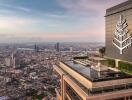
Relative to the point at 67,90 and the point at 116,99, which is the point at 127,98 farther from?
the point at 67,90

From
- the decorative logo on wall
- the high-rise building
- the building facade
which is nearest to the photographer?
the high-rise building

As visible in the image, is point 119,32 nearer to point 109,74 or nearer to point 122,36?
point 122,36

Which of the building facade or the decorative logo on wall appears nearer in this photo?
the building facade

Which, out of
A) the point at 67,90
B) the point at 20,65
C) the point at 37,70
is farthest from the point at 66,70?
the point at 20,65

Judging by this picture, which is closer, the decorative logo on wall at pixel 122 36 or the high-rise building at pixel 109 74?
the high-rise building at pixel 109 74

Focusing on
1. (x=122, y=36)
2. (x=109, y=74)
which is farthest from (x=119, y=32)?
(x=109, y=74)

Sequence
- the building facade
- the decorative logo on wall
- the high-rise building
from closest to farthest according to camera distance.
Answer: the high-rise building, the building facade, the decorative logo on wall

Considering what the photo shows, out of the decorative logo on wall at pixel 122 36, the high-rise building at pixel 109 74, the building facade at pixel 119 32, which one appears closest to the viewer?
the high-rise building at pixel 109 74

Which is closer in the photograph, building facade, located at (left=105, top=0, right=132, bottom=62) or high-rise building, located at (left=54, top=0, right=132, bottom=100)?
high-rise building, located at (left=54, top=0, right=132, bottom=100)
